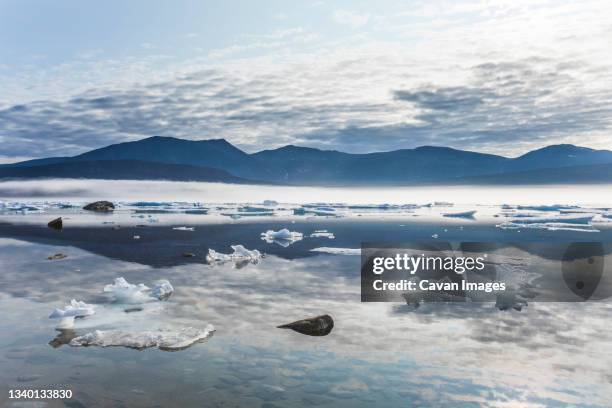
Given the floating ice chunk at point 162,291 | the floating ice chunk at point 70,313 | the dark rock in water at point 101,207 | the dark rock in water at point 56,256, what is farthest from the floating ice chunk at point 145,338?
the dark rock in water at point 101,207

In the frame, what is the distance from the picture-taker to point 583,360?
7109 mm

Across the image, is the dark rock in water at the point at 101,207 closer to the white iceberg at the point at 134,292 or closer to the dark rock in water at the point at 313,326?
the white iceberg at the point at 134,292

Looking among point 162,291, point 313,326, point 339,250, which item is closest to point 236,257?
point 339,250

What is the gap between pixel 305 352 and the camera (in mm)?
7359

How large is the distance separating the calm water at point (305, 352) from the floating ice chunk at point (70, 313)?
21 centimetres

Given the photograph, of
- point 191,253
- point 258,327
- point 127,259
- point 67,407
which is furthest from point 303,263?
point 67,407

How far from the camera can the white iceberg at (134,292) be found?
34.2ft

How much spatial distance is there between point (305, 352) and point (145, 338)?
2.42m

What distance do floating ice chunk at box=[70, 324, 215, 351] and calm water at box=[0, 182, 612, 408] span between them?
209mm

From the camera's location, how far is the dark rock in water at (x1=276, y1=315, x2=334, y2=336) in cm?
829

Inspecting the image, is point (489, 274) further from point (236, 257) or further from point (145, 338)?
point (145, 338)

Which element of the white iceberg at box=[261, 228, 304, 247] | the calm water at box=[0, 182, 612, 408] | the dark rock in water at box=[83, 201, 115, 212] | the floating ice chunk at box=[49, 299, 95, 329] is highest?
the dark rock in water at box=[83, 201, 115, 212]

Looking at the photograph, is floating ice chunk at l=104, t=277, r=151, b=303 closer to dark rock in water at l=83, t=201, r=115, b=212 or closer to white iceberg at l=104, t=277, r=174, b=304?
white iceberg at l=104, t=277, r=174, b=304

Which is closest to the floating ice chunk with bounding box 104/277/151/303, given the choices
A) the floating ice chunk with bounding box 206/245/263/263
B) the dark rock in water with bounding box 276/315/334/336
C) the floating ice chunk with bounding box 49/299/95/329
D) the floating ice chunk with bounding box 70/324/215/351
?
the floating ice chunk with bounding box 49/299/95/329
